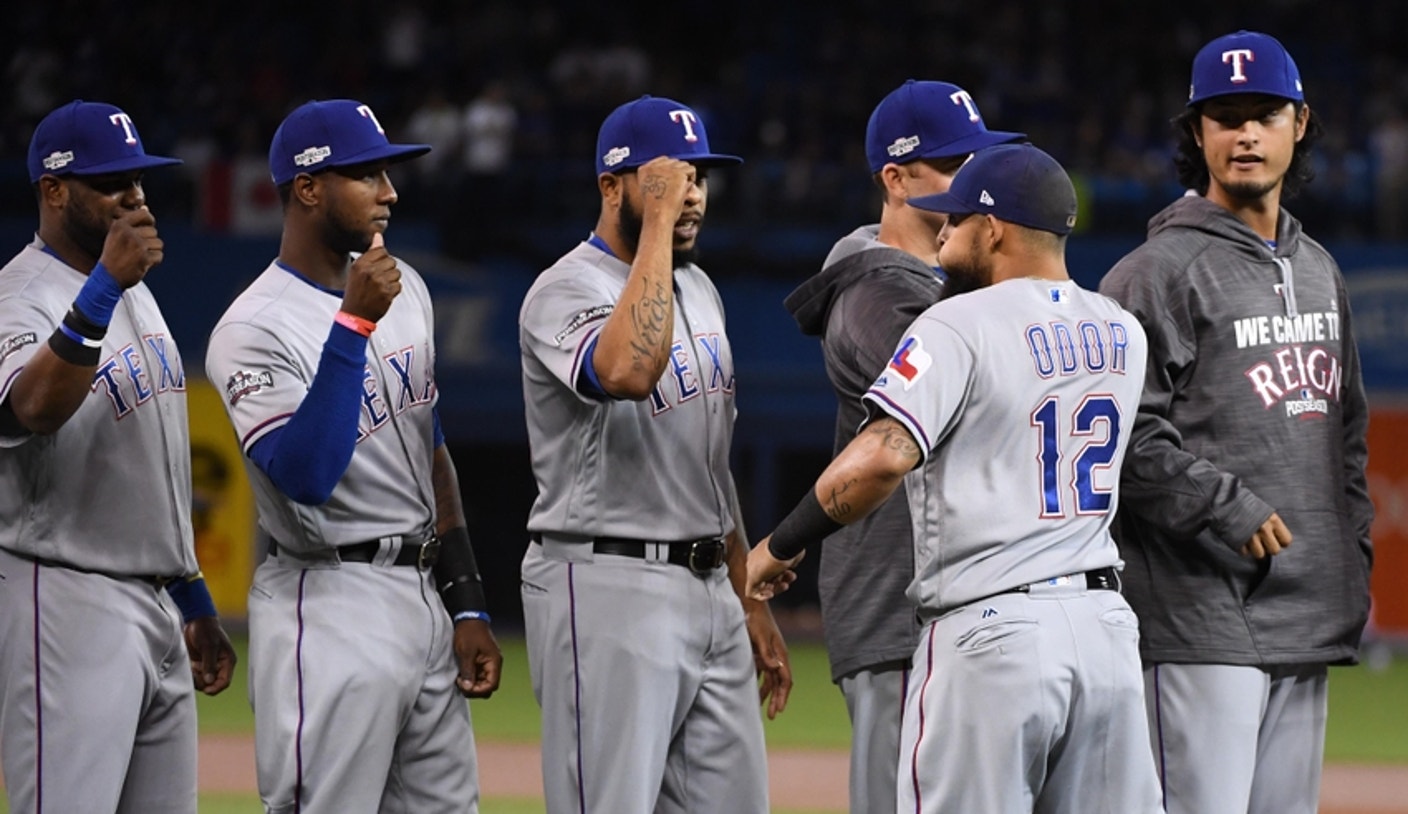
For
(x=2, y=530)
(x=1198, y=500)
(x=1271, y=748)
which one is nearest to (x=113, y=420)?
(x=2, y=530)

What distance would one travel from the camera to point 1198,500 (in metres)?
4.58

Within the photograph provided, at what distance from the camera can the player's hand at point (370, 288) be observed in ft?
14.1

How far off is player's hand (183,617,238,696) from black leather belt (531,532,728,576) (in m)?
0.97

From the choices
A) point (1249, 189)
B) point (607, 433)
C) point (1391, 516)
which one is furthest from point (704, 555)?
point (1391, 516)

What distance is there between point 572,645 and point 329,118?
151 centimetres

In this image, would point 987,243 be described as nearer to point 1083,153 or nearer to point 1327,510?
point 1327,510

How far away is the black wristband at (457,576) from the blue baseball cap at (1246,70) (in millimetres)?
2352

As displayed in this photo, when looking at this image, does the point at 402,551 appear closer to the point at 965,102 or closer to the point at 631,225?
the point at 631,225

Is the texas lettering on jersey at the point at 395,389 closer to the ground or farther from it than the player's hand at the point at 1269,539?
farther from it

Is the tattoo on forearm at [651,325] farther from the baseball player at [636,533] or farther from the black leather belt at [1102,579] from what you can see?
the black leather belt at [1102,579]

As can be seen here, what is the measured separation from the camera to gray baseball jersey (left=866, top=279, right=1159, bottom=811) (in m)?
4.08

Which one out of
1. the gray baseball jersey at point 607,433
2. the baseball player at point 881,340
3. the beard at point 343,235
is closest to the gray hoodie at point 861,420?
the baseball player at point 881,340

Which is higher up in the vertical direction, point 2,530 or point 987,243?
point 987,243

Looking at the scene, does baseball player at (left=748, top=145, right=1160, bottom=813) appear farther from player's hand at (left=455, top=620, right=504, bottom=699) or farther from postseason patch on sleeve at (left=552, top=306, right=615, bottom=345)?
player's hand at (left=455, top=620, right=504, bottom=699)
